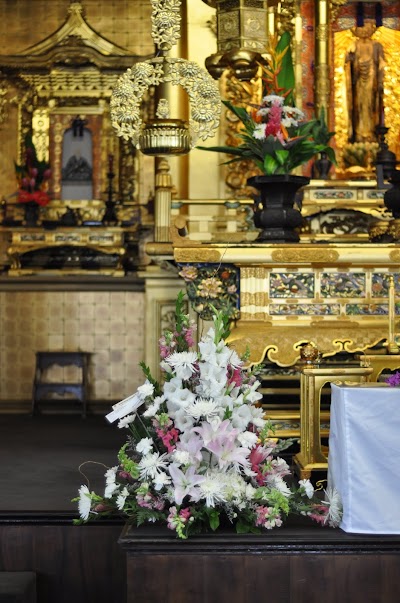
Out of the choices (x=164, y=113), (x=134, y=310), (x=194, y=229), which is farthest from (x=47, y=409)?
(x=164, y=113)

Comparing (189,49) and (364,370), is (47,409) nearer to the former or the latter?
(189,49)

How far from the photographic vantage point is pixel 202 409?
2.97m

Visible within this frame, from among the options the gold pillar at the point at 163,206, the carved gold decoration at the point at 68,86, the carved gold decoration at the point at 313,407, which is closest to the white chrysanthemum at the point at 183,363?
the carved gold decoration at the point at 313,407

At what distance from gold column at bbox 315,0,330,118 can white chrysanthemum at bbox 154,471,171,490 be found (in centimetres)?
448

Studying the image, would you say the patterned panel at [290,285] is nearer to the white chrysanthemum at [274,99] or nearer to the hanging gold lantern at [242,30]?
the white chrysanthemum at [274,99]

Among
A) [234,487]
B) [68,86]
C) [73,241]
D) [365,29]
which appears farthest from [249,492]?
[68,86]

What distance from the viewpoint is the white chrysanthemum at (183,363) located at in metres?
3.07

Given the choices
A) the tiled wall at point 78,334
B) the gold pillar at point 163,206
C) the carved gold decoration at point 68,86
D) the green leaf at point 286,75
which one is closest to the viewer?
the green leaf at point 286,75

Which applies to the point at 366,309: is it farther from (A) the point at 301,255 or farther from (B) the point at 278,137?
(B) the point at 278,137

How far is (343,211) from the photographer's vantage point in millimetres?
7027

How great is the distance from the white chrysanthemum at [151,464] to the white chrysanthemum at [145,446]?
15 millimetres

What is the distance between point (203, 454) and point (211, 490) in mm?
138

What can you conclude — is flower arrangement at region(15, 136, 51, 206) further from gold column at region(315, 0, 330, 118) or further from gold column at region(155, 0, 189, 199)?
gold column at region(315, 0, 330, 118)

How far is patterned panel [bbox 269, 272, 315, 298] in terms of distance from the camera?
4840 millimetres
